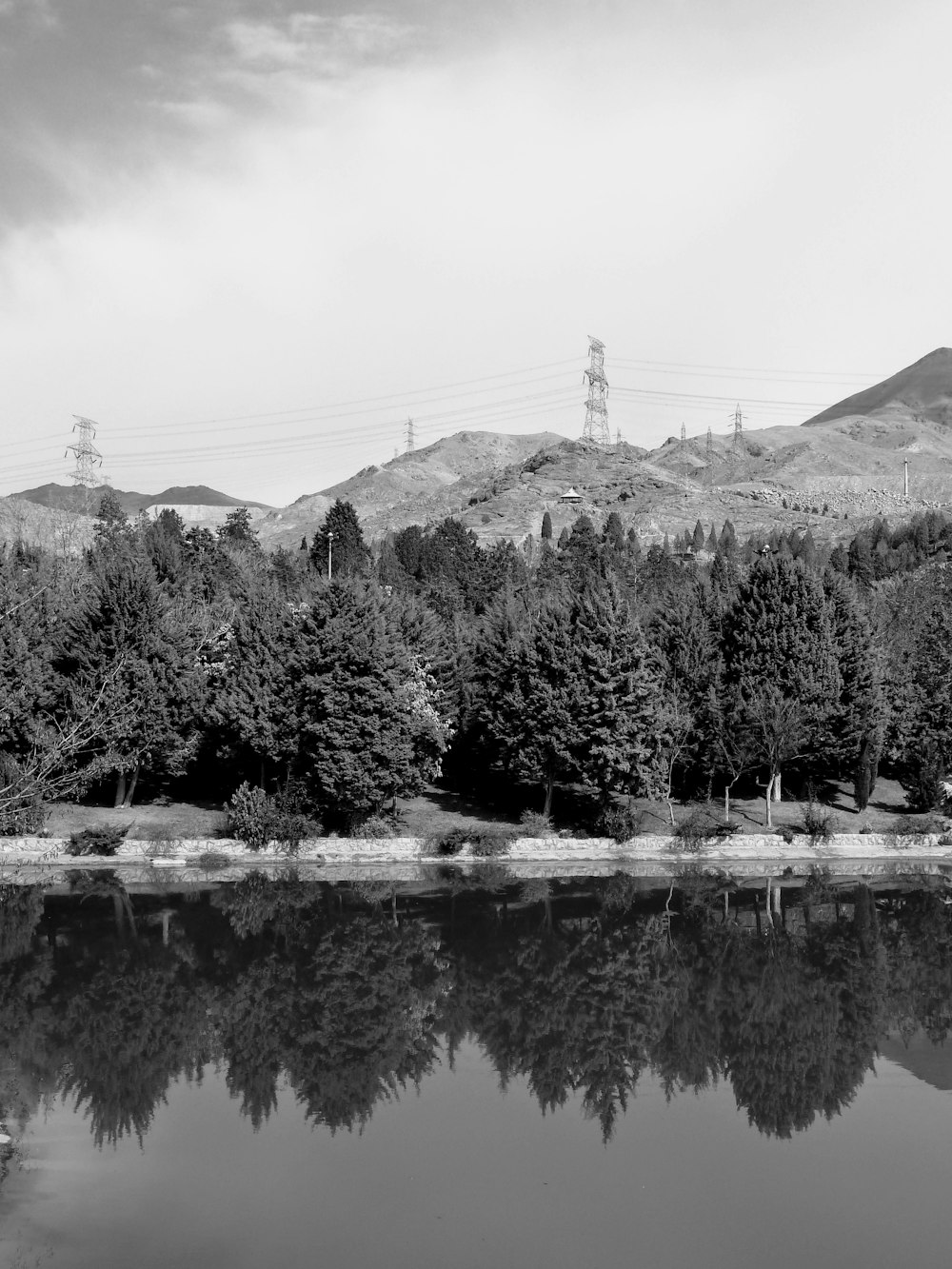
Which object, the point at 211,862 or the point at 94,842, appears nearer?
the point at 94,842

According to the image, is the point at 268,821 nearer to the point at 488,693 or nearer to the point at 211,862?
the point at 211,862

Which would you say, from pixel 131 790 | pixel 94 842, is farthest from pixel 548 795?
pixel 94 842

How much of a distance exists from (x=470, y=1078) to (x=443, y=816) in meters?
21.4

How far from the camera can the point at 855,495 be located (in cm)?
17175

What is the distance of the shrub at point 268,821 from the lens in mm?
35469

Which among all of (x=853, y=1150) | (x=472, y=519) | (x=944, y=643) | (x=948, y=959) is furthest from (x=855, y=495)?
(x=853, y=1150)

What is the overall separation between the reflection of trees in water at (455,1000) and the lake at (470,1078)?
83 millimetres

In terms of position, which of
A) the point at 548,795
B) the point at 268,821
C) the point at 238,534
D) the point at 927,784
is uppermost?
the point at 238,534

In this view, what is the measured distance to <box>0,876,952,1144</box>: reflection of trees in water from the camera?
59.9ft

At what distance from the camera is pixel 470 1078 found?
731 inches

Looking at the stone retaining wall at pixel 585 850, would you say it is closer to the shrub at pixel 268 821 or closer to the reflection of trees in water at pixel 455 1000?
the shrub at pixel 268 821

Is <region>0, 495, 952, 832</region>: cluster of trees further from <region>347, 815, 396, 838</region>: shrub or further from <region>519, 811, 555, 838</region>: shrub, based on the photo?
<region>519, 811, 555, 838</region>: shrub

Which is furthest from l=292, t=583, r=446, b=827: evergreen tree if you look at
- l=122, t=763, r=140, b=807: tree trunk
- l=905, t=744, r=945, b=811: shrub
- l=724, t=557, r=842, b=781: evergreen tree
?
l=905, t=744, r=945, b=811: shrub

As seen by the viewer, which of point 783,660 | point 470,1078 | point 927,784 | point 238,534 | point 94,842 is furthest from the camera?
point 238,534
